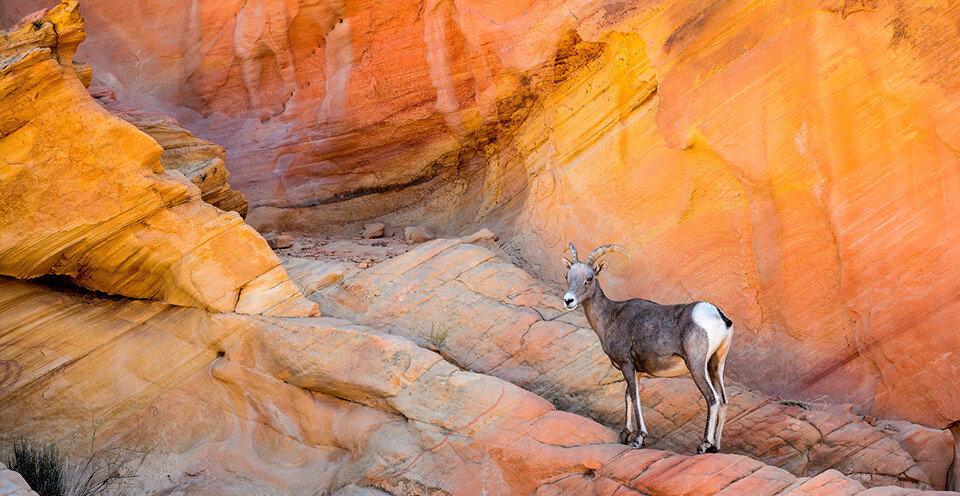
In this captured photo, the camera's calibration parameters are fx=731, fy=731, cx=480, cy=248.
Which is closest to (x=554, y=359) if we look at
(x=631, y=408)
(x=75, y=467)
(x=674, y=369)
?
(x=631, y=408)

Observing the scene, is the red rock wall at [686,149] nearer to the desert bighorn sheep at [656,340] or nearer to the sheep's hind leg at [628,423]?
the desert bighorn sheep at [656,340]

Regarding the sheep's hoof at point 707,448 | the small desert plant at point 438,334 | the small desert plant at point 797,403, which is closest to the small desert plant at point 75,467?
the small desert plant at point 438,334

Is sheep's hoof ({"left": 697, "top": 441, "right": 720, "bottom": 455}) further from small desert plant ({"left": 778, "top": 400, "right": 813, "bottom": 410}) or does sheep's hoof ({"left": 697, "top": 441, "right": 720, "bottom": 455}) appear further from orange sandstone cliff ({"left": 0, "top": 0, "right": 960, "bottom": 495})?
small desert plant ({"left": 778, "top": 400, "right": 813, "bottom": 410})

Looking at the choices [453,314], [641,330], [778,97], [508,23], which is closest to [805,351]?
[641,330]

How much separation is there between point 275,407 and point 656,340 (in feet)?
15.6

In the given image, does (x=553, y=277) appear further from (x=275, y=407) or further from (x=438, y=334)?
(x=275, y=407)

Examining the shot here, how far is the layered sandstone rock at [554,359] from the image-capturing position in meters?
7.09

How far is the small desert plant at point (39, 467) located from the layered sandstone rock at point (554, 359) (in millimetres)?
3546

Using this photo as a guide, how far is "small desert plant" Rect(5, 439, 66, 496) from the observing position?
812cm

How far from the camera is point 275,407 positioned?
9039 millimetres

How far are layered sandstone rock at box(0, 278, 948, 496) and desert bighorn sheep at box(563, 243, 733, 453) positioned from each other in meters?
0.52

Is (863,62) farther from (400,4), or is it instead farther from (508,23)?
(400,4)

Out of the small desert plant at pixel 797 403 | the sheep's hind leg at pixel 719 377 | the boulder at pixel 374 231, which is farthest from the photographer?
the boulder at pixel 374 231

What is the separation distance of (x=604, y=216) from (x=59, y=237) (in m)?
6.77
